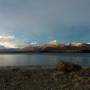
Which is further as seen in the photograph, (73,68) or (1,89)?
(73,68)

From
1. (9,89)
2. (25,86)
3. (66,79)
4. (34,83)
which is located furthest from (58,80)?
(9,89)

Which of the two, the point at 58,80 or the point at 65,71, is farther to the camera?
the point at 65,71

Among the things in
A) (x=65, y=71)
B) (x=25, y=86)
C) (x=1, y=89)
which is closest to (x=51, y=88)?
(x=25, y=86)

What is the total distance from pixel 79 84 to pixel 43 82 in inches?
112

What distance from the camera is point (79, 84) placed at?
1702cm

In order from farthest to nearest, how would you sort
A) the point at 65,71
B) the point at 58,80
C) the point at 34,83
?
the point at 65,71
the point at 58,80
the point at 34,83

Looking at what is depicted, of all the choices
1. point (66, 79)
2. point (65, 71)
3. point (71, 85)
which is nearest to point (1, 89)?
point (71, 85)

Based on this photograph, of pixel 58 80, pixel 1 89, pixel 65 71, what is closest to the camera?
pixel 1 89

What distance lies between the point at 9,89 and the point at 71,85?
A: 14.2ft

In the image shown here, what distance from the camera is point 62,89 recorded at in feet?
51.2

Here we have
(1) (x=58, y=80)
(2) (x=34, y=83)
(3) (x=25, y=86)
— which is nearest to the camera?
(3) (x=25, y=86)

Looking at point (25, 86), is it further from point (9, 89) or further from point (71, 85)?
point (71, 85)

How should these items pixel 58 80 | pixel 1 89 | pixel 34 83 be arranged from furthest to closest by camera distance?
pixel 58 80 → pixel 34 83 → pixel 1 89

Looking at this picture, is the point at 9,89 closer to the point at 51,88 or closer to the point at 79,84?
the point at 51,88
